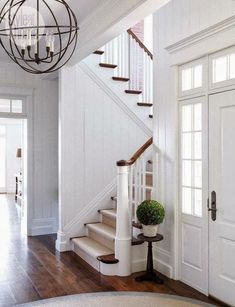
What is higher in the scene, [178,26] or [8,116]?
[178,26]

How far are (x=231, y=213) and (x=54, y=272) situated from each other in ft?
7.51

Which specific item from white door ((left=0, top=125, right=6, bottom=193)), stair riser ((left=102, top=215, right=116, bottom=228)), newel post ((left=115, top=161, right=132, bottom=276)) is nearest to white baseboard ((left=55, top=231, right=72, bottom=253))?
stair riser ((left=102, top=215, right=116, bottom=228))

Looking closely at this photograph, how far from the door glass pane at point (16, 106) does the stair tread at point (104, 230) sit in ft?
8.31

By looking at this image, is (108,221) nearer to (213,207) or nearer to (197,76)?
(213,207)

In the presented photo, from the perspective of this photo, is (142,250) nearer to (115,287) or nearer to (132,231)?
(132,231)

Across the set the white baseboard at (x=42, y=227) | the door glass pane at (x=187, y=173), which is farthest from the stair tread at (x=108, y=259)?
the white baseboard at (x=42, y=227)

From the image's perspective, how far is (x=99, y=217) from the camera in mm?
5492

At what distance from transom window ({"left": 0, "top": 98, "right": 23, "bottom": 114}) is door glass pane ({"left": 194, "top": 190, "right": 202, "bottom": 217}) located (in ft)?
12.6

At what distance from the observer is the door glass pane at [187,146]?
3.82 meters

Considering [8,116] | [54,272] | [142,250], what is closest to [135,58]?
[8,116]

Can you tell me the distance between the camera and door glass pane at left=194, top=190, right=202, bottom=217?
366 centimetres

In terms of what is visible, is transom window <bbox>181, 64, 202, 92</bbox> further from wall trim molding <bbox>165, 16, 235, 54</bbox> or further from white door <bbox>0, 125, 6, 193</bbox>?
white door <bbox>0, 125, 6, 193</bbox>

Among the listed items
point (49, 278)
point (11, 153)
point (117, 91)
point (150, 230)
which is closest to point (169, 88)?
point (150, 230)

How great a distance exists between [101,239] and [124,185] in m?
1.15
